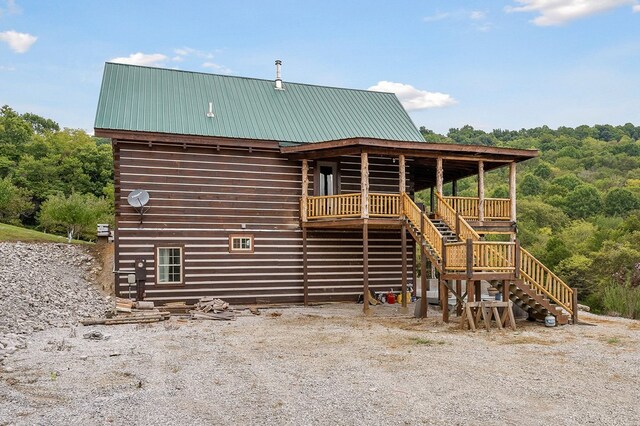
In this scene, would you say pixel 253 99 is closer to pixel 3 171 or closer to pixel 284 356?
pixel 284 356

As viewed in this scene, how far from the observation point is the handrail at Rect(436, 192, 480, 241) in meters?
15.9

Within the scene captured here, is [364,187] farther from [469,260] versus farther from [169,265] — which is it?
[169,265]

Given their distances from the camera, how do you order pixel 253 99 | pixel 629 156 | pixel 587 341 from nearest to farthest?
1. pixel 587 341
2. pixel 253 99
3. pixel 629 156

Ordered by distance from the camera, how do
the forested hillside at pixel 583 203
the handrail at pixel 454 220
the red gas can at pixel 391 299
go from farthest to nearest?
the forested hillside at pixel 583 203 < the red gas can at pixel 391 299 < the handrail at pixel 454 220

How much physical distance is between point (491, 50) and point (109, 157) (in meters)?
32.4

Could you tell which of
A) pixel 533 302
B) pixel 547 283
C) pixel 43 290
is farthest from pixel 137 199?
pixel 547 283

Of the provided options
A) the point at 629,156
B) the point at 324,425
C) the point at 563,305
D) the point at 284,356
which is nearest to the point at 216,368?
the point at 284,356

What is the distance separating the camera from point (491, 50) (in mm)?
40594

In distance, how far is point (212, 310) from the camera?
17484mm

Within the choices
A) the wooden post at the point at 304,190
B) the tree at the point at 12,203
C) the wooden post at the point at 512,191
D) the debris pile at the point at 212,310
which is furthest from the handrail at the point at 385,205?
the tree at the point at 12,203

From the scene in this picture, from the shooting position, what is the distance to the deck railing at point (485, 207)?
19.4 m

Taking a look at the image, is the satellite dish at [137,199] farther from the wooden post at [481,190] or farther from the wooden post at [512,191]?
the wooden post at [512,191]

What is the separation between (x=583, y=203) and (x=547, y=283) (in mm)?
43680

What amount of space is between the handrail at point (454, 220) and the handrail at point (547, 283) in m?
1.40
